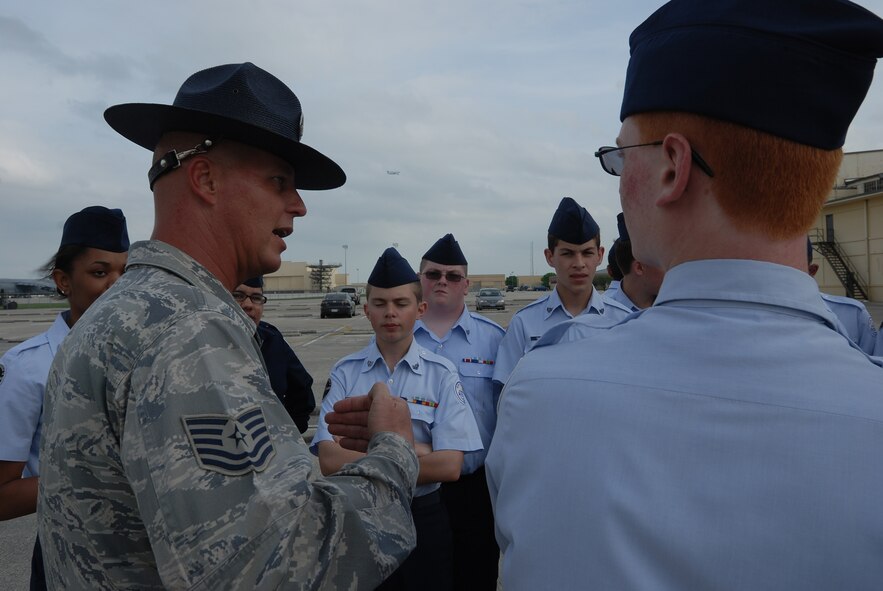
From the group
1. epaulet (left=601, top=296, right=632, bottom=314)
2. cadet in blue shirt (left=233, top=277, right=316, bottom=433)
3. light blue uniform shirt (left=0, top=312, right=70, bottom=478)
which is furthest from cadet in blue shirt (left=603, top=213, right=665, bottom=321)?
light blue uniform shirt (left=0, top=312, right=70, bottom=478)

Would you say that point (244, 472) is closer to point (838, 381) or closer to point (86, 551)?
point (86, 551)

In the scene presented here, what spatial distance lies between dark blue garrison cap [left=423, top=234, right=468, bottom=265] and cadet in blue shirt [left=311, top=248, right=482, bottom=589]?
0.83 m

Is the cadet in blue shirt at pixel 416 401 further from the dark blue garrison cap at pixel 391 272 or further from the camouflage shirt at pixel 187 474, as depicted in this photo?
the camouflage shirt at pixel 187 474

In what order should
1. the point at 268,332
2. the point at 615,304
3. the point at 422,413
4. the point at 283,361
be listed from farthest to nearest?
1. the point at 615,304
2. the point at 268,332
3. the point at 283,361
4. the point at 422,413

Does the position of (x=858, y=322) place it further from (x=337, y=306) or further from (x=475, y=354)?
(x=337, y=306)

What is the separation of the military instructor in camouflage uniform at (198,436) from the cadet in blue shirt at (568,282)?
2442mm

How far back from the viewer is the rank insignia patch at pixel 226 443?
109 centimetres

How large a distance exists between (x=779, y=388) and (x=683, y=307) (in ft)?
0.65

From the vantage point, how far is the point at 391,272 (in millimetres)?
3711

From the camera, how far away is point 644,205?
1.05m

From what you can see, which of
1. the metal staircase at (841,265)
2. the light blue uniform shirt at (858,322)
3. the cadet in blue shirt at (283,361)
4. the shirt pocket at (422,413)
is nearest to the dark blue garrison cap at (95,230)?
the cadet in blue shirt at (283,361)

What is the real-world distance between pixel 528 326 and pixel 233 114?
9.10ft

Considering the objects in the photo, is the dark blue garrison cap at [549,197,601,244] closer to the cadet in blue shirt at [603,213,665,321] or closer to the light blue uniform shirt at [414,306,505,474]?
the cadet in blue shirt at [603,213,665,321]

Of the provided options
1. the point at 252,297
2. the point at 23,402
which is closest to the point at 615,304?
the point at 252,297
